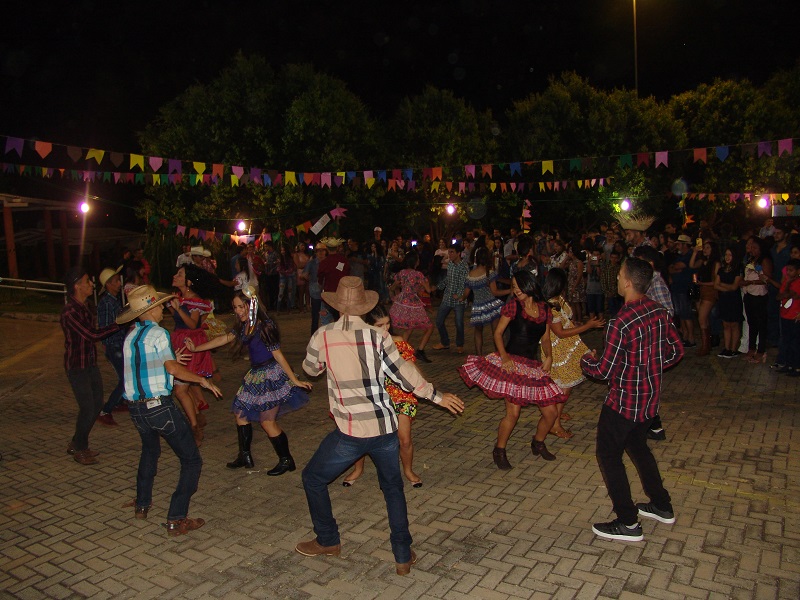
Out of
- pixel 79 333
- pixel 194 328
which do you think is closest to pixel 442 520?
pixel 194 328

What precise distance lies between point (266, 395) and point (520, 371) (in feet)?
7.20

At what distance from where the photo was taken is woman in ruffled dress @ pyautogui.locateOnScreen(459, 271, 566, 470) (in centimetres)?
572

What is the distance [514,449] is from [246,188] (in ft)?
70.0

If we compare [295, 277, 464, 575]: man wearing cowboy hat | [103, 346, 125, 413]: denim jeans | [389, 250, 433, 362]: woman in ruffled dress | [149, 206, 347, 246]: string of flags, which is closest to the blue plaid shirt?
[295, 277, 464, 575]: man wearing cowboy hat

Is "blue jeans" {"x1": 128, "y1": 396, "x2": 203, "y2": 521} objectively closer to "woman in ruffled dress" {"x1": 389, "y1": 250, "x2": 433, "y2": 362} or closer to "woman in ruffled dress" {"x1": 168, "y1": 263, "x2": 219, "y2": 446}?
"woman in ruffled dress" {"x1": 168, "y1": 263, "x2": 219, "y2": 446}

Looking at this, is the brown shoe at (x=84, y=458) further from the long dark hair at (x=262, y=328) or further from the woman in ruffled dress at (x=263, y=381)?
the long dark hair at (x=262, y=328)

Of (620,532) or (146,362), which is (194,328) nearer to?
(146,362)

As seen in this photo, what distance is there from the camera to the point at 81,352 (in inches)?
251

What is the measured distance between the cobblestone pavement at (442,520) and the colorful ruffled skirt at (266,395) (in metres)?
0.59

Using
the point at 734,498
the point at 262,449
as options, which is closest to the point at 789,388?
the point at 734,498

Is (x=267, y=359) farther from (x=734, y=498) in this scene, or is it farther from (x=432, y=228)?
(x=432, y=228)

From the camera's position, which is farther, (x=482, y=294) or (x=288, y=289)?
(x=288, y=289)

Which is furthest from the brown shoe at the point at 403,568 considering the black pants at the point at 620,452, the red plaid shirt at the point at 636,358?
the red plaid shirt at the point at 636,358

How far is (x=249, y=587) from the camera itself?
413 centimetres
